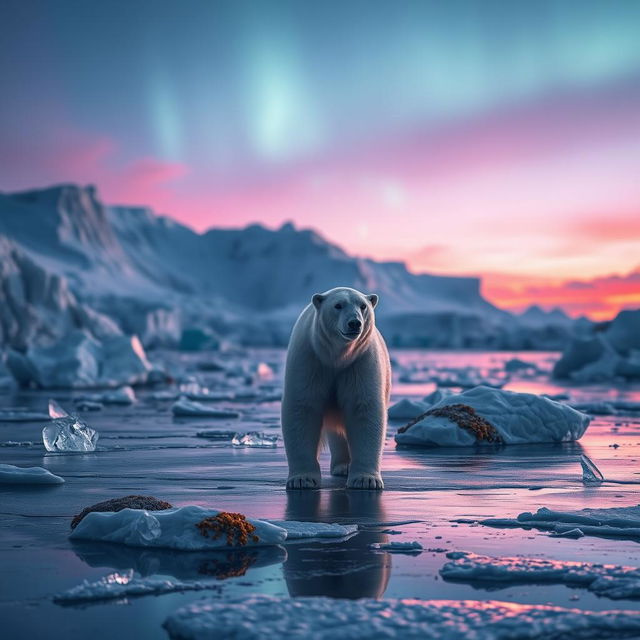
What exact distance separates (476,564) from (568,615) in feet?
3.04

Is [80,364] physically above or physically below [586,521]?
above

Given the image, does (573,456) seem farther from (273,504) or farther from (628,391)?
(628,391)

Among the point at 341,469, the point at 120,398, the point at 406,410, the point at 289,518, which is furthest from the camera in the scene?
the point at 120,398

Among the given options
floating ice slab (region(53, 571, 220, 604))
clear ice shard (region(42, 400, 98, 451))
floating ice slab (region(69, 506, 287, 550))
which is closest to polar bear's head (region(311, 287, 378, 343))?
floating ice slab (region(69, 506, 287, 550))

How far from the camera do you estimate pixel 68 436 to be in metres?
11.2

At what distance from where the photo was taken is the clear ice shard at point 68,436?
11125 millimetres

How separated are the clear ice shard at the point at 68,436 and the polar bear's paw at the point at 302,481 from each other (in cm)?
405

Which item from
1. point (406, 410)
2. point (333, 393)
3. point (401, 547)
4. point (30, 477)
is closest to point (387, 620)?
point (401, 547)

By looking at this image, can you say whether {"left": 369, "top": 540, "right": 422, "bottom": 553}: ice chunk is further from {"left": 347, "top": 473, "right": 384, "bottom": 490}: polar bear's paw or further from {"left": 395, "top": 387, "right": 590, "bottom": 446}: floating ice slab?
{"left": 395, "top": 387, "right": 590, "bottom": 446}: floating ice slab

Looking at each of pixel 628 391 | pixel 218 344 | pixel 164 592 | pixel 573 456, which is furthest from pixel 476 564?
pixel 218 344

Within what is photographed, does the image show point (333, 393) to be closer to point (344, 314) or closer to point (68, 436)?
point (344, 314)

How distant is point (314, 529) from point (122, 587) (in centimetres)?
Result: 177

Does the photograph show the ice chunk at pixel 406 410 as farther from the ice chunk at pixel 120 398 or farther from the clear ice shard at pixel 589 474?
the ice chunk at pixel 120 398

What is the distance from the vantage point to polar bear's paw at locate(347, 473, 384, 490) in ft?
26.3
